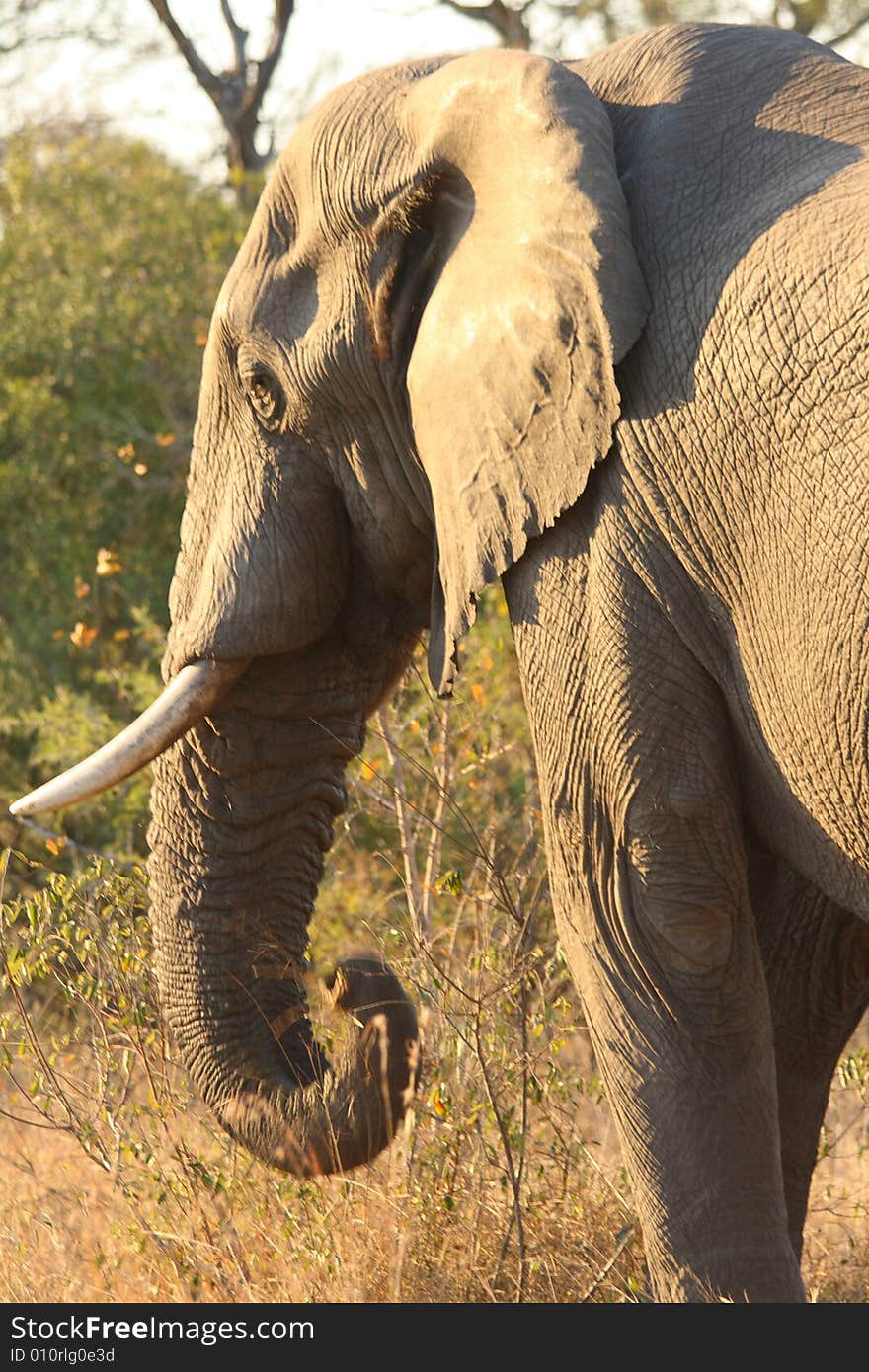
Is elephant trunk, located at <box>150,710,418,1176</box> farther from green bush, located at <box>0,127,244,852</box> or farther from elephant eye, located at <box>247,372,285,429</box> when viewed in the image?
green bush, located at <box>0,127,244,852</box>

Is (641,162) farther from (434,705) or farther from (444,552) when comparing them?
(434,705)

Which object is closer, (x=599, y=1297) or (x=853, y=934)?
(x=853, y=934)

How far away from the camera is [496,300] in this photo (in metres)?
2.70

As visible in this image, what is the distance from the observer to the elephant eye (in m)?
3.09

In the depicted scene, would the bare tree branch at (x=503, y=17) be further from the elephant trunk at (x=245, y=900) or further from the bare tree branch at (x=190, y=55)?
the elephant trunk at (x=245, y=900)

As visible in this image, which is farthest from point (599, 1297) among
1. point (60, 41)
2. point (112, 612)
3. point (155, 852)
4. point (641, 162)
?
point (60, 41)

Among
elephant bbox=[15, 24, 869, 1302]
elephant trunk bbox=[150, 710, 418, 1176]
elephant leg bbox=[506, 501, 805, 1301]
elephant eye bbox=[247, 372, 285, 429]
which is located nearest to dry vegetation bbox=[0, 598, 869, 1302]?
elephant trunk bbox=[150, 710, 418, 1176]

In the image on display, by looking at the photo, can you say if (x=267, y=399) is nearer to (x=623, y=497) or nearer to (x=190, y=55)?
(x=623, y=497)

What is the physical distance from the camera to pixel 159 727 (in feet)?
10.4

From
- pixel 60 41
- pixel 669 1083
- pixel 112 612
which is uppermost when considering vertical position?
pixel 60 41

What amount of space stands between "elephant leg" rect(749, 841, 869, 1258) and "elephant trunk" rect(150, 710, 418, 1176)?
0.67m

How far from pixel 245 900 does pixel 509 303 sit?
1.17 metres

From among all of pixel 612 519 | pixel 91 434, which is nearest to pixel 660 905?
pixel 612 519

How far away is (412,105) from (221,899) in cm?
133
